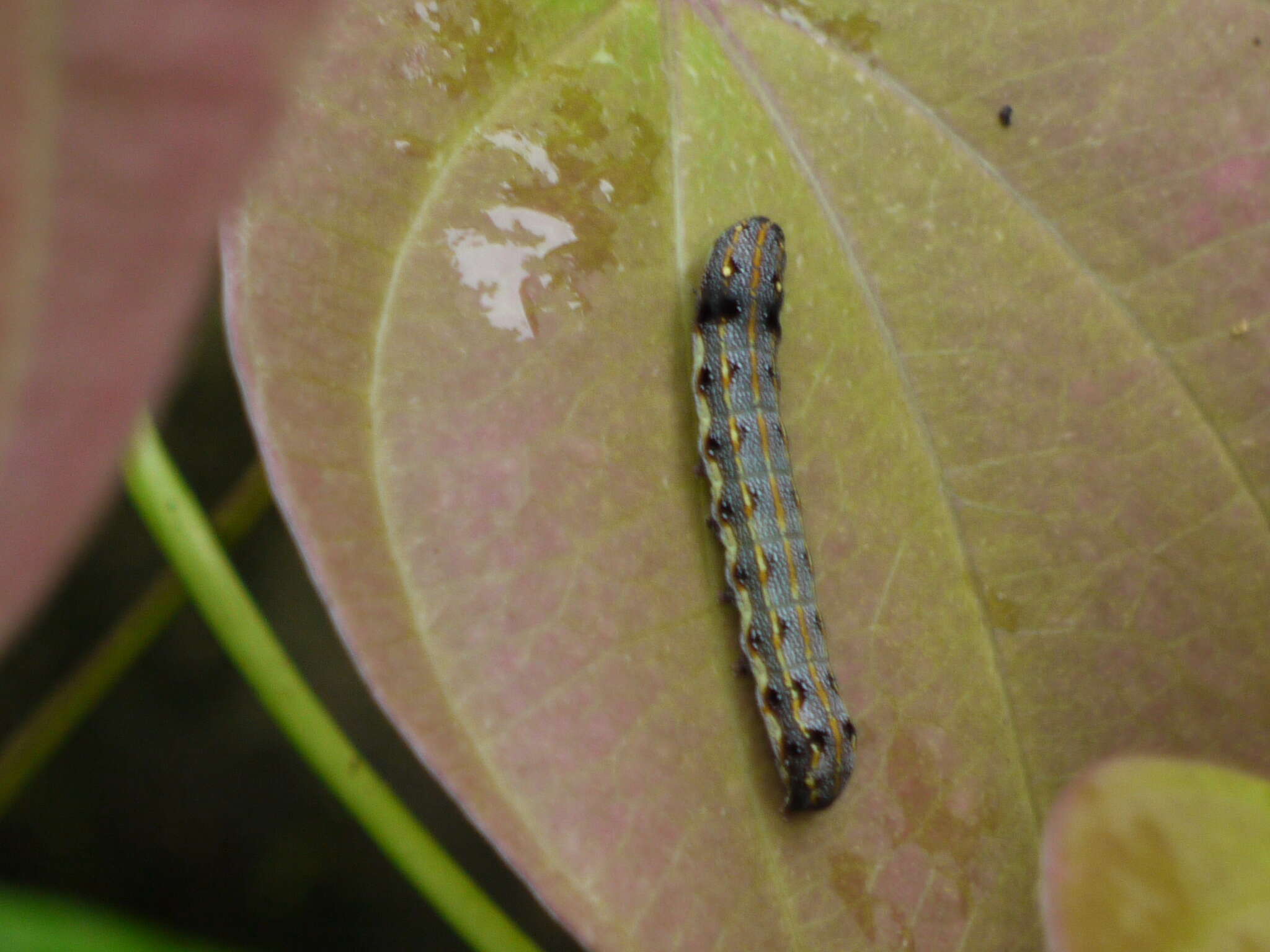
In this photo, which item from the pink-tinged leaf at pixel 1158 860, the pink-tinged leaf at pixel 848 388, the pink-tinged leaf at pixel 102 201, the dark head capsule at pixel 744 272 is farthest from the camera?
the dark head capsule at pixel 744 272

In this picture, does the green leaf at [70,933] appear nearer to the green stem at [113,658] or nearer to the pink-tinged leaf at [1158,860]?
the green stem at [113,658]

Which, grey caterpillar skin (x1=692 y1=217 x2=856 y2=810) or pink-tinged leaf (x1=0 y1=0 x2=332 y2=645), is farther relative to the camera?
grey caterpillar skin (x1=692 y1=217 x2=856 y2=810)

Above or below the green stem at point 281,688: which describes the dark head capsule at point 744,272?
above

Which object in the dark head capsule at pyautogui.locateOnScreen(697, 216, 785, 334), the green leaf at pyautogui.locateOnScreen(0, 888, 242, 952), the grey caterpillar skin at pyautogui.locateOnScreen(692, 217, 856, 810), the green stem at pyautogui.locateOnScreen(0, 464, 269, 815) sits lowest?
the green leaf at pyautogui.locateOnScreen(0, 888, 242, 952)

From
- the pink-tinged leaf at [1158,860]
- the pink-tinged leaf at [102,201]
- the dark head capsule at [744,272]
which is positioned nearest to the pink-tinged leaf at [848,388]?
the dark head capsule at [744,272]

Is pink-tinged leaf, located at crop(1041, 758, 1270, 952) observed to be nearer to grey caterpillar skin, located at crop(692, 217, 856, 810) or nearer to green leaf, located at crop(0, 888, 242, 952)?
grey caterpillar skin, located at crop(692, 217, 856, 810)

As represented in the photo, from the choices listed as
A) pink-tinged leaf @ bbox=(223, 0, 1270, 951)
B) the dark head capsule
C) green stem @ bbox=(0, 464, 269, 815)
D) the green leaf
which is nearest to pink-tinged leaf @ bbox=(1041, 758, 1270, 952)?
pink-tinged leaf @ bbox=(223, 0, 1270, 951)

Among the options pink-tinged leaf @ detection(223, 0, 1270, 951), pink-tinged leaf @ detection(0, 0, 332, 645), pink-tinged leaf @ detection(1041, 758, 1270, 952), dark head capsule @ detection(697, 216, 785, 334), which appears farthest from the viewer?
dark head capsule @ detection(697, 216, 785, 334)
